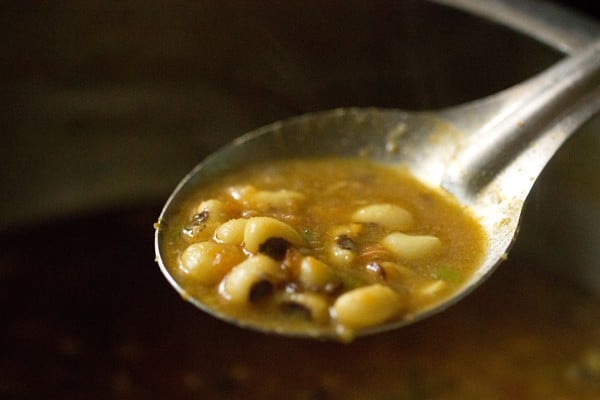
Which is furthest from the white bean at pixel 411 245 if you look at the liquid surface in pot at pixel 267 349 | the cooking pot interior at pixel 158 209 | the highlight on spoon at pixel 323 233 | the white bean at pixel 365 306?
the liquid surface in pot at pixel 267 349

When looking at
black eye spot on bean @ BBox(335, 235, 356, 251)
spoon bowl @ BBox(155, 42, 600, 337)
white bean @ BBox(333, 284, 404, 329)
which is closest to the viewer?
white bean @ BBox(333, 284, 404, 329)

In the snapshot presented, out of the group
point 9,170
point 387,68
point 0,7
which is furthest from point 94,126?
point 387,68

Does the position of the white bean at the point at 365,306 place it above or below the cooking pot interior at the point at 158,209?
below

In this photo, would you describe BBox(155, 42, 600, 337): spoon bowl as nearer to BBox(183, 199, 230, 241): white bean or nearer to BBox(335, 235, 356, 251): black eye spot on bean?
BBox(183, 199, 230, 241): white bean

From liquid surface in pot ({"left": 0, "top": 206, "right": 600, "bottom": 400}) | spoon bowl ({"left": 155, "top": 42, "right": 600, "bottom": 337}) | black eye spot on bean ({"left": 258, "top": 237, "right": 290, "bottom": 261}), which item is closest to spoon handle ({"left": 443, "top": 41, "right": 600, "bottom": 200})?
spoon bowl ({"left": 155, "top": 42, "right": 600, "bottom": 337})

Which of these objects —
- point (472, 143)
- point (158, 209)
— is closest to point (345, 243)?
point (472, 143)

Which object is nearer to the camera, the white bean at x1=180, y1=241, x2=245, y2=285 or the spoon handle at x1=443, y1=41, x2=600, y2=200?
the white bean at x1=180, y1=241, x2=245, y2=285

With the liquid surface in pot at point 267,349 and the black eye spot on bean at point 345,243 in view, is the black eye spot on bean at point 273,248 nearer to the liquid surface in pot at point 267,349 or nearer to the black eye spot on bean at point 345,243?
the black eye spot on bean at point 345,243
